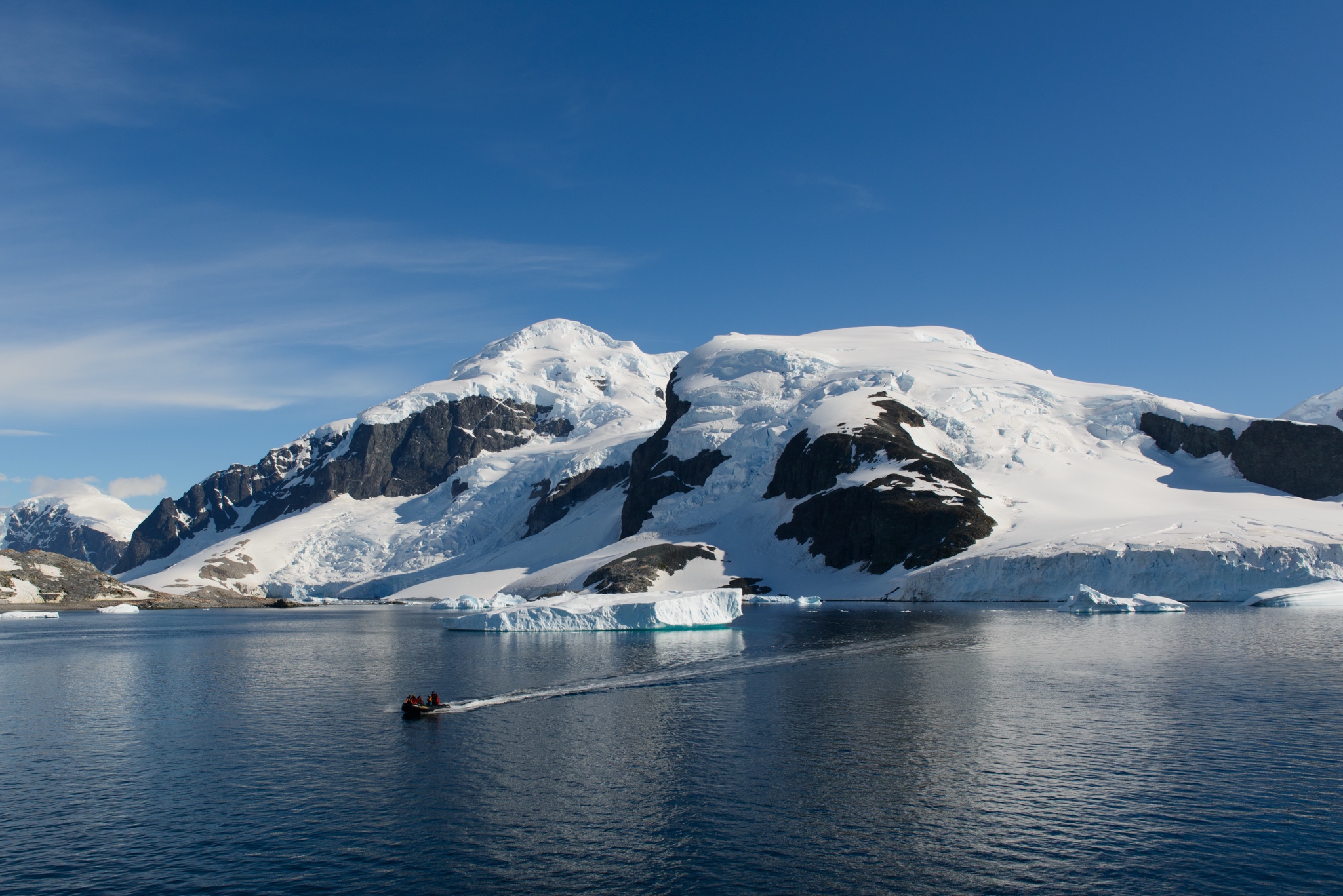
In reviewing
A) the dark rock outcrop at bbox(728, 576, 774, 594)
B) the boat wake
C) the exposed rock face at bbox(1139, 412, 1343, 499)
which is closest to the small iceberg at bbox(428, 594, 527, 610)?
the dark rock outcrop at bbox(728, 576, 774, 594)

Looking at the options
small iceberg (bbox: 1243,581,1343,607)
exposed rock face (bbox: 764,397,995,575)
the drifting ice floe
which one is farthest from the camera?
exposed rock face (bbox: 764,397,995,575)

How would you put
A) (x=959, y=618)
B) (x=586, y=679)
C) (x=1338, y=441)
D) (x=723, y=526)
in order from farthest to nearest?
(x=723, y=526) < (x=1338, y=441) < (x=959, y=618) < (x=586, y=679)

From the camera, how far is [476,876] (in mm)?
23562

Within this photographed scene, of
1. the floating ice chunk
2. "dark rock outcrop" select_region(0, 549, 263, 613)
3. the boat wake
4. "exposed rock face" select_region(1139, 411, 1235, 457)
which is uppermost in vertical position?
"exposed rock face" select_region(1139, 411, 1235, 457)

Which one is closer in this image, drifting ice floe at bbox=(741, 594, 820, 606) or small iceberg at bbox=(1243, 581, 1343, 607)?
small iceberg at bbox=(1243, 581, 1343, 607)

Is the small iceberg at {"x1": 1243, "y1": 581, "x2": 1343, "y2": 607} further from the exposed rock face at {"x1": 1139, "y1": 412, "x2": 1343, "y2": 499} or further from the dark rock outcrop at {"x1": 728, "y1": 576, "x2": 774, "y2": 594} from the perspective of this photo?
the dark rock outcrop at {"x1": 728, "y1": 576, "x2": 774, "y2": 594}

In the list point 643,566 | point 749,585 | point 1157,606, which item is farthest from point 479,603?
point 1157,606

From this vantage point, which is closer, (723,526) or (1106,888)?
(1106,888)

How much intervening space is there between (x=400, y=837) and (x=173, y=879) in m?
5.85

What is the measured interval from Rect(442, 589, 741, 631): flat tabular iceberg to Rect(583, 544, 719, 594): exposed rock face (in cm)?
5549

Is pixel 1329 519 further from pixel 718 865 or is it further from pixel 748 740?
pixel 718 865

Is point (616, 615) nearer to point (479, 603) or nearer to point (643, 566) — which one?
point (643, 566)

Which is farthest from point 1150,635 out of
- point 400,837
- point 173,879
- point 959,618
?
point 173,879

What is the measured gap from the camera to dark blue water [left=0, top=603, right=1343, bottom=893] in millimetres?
23984
